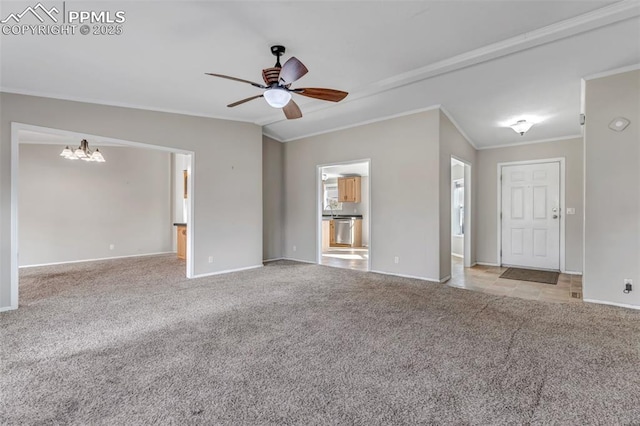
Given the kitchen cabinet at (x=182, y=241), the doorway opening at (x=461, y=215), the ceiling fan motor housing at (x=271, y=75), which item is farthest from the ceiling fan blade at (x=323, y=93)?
the kitchen cabinet at (x=182, y=241)

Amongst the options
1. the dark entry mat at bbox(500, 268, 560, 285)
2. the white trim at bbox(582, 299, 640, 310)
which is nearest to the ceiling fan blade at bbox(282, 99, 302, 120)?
the white trim at bbox(582, 299, 640, 310)

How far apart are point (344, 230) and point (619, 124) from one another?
21.8 feet

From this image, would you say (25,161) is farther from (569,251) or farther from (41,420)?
(569,251)

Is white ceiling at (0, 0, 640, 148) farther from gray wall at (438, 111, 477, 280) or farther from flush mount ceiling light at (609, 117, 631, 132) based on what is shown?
flush mount ceiling light at (609, 117, 631, 132)

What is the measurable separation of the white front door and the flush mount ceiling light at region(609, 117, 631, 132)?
7.84ft

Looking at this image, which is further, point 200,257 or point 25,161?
point 25,161

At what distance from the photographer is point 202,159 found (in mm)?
5039

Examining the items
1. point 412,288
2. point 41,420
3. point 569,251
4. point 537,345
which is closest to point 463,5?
point 537,345

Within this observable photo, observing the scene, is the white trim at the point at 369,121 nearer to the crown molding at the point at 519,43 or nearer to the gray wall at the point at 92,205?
the crown molding at the point at 519,43

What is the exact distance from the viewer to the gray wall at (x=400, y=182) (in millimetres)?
4566

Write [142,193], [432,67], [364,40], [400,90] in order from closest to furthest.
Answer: [364,40] → [432,67] → [400,90] → [142,193]

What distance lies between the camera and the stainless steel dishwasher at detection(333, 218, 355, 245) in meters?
9.16

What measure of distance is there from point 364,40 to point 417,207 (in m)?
2.67

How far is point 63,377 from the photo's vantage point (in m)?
1.99
